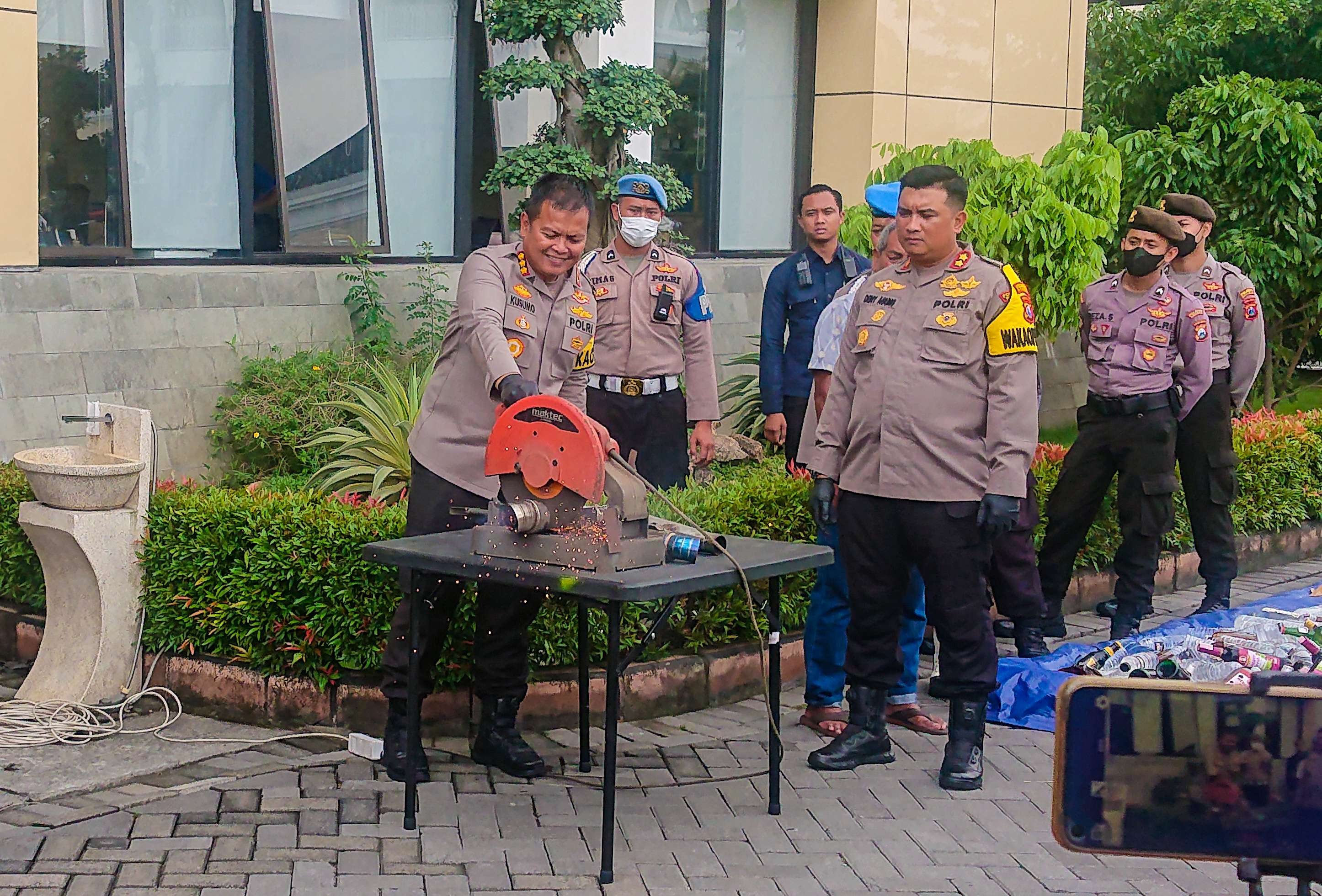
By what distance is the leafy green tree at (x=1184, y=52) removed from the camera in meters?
15.0

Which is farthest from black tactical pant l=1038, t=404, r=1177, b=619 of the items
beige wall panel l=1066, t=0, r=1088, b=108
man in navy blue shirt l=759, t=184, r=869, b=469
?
beige wall panel l=1066, t=0, r=1088, b=108

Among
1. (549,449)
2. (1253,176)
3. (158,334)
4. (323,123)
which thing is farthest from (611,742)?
(1253,176)

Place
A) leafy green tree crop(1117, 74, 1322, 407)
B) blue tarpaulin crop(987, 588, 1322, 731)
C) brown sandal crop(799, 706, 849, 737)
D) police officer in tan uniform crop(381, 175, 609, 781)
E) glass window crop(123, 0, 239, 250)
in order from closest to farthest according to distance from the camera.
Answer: police officer in tan uniform crop(381, 175, 609, 781), brown sandal crop(799, 706, 849, 737), blue tarpaulin crop(987, 588, 1322, 731), glass window crop(123, 0, 239, 250), leafy green tree crop(1117, 74, 1322, 407)

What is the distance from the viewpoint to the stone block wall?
309 inches

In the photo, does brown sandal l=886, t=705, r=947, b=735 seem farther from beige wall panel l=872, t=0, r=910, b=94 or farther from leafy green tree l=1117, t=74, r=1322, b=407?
A: leafy green tree l=1117, t=74, r=1322, b=407

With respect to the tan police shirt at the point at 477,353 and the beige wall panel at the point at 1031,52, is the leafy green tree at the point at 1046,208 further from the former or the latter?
the tan police shirt at the point at 477,353

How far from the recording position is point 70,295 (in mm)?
8117

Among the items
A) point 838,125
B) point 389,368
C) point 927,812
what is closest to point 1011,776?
point 927,812

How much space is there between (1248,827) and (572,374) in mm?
3375

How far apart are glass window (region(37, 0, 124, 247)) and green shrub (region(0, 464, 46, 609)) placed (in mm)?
2237

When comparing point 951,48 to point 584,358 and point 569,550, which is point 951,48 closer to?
point 584,358

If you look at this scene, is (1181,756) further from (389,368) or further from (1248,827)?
(389,368)

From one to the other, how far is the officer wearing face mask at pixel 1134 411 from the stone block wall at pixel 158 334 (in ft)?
13.9

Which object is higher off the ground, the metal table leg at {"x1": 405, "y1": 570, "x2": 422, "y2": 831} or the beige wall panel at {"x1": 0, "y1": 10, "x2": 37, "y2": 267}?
the beige wall panel at {"x1": 0, "y1": 10, "x2": 37, "y2": 267}
